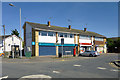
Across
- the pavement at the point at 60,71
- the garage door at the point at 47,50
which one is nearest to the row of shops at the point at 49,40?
the garage door at the point at 47,50

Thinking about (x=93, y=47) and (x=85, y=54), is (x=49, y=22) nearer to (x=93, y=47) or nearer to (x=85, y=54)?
(x=85, y=54)

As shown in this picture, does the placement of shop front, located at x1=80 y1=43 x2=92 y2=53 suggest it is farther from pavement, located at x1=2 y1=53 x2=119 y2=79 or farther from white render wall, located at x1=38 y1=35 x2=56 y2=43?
pavement, located at x1=2 y1=53 x2=119 y2=79

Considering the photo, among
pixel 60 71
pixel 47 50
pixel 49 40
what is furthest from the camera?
pixel 49 40

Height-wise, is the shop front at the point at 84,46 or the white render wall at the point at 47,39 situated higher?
the white render wall at the point at 47,39

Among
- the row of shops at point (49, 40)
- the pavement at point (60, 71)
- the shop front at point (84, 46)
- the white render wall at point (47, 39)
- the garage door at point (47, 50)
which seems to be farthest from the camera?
the shop front at point (84, 46)

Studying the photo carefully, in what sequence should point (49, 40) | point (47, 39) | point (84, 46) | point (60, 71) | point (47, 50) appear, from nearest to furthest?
point (60, 71) < point (47, 50) < point (47, 39) < point (49, 40) < point (84, 46)

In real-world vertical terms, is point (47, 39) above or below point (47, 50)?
above

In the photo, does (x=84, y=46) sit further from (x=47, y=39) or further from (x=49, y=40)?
(x=47, y=39)

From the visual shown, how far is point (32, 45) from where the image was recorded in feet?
79.1

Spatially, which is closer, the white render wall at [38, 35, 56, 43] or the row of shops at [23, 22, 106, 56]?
the row of shops at [23, 22, 106, 56]

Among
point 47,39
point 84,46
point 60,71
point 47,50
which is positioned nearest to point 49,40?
point 47,39

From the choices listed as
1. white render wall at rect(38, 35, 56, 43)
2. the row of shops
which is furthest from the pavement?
white render wall at rect(38, 35, 56, 43)

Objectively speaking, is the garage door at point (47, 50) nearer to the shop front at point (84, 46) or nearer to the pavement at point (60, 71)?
the shop front at point (84, 46)

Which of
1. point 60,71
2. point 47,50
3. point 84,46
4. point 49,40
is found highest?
point 49,40
